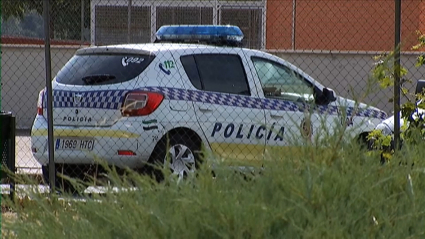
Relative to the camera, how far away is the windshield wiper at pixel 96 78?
28.0 ft

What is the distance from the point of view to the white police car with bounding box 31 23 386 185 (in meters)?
8.38

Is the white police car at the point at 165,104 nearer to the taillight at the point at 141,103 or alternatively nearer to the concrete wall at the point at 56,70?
the taillight at the point at 141,103

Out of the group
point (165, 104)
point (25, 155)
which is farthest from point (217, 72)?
point (25, 155)

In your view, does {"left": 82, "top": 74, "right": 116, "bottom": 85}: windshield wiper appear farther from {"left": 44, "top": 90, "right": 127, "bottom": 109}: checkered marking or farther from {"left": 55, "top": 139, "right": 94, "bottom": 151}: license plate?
{"left": 55, "top": 139, "right": 94, "bottom": 151}: license plate

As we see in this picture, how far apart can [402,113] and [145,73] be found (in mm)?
2870

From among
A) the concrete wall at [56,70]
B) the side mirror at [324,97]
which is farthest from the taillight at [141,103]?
the concrete wall at [56,70]

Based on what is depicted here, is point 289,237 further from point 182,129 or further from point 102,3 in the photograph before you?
point 102,3

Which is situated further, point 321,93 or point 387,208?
point 321,93

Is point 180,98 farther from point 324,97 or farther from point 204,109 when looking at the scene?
point 324,97

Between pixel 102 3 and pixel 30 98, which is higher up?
pixel 102 3

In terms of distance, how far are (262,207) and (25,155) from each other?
1053 centimetres

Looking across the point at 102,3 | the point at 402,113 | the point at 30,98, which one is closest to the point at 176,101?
the point at 402,113

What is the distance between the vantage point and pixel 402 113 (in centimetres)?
650

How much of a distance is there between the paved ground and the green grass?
6915 millimetres
